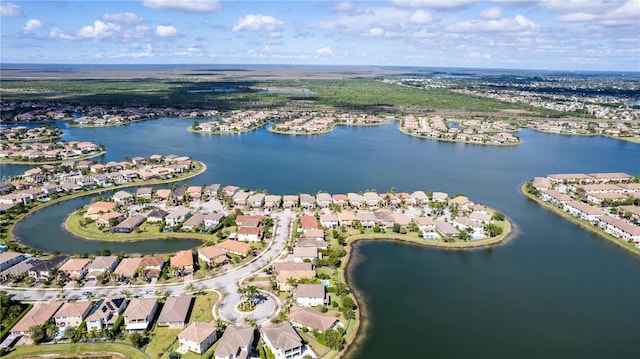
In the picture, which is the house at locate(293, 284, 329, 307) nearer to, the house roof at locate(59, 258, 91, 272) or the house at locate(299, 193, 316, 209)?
the house roof at locate(59, 258, 91, 272)

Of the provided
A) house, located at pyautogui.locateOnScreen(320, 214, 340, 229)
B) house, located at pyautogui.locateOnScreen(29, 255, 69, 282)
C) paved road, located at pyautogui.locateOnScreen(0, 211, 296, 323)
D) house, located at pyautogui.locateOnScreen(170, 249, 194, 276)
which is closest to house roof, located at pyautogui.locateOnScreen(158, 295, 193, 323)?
paved road, located at pyautogui.locateOnScreen(0, 211, 296, 323)

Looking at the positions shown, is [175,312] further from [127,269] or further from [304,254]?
[304,254]

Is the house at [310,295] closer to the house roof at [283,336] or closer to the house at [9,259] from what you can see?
the house roof at [283,336]

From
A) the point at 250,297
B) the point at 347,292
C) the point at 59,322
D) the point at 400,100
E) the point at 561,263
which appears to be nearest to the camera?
the point at 59,322

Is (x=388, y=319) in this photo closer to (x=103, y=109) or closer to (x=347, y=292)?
(x=347, y=292)

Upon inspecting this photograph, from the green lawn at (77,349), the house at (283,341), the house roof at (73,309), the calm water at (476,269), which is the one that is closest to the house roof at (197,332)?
the green lawn at (77,349)

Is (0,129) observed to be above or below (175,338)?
above

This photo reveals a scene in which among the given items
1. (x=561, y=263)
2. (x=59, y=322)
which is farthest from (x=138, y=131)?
(x=561, y=263)
